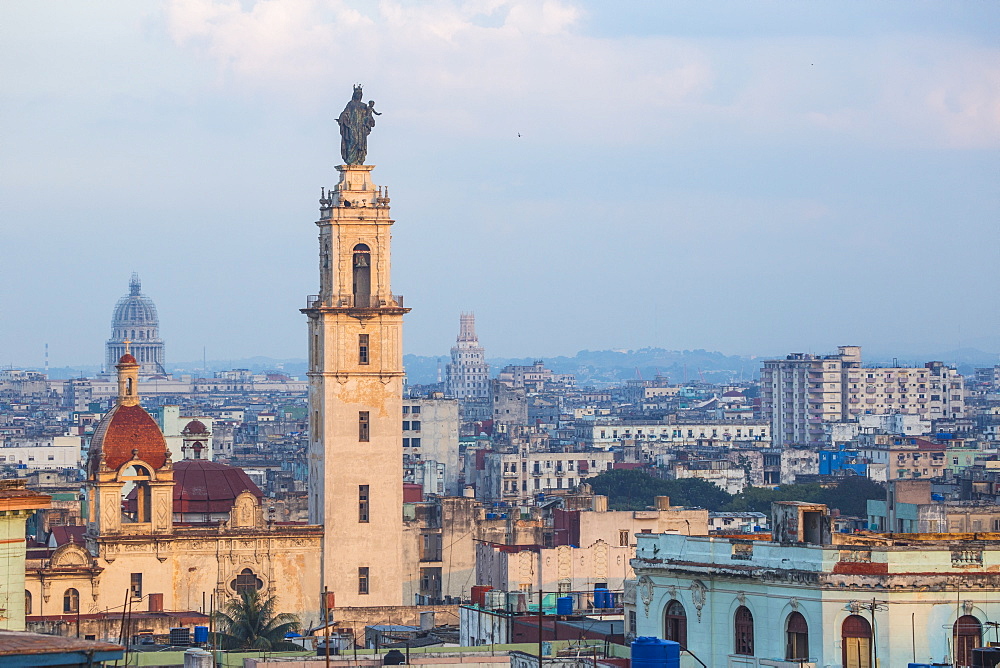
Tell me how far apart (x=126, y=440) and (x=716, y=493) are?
8763 cm

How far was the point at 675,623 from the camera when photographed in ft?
123

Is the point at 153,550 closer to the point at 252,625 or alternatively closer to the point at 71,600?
the point at 71,600

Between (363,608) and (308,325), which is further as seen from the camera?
(308,325)

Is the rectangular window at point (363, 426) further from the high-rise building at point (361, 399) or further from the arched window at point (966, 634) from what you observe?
the arched window at point (966, 634)

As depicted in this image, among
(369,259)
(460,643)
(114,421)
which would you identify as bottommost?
(460,643)

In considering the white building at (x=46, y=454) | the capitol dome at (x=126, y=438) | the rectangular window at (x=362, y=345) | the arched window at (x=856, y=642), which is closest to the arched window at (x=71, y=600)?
the capitol dome at (x=126, y=438)

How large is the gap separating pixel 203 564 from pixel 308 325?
7601 mm

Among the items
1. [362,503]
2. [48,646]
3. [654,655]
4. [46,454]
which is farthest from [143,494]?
[46,454]

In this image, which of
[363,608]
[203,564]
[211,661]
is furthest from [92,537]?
[211,661]

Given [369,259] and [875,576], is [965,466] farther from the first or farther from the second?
[875,576]

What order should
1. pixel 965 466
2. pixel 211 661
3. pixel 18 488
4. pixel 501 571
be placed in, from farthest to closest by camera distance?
pixel 965 466 → pixel 501 571 → pixel 211 661 → pixel 18 488

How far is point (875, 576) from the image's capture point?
112ft

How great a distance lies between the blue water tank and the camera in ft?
98.9

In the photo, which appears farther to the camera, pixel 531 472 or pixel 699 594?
pixel 531 472
